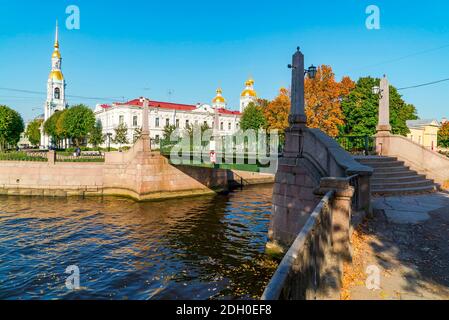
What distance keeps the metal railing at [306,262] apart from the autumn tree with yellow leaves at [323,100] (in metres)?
35.0

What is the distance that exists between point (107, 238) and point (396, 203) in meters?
12.9

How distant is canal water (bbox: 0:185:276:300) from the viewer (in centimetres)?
955

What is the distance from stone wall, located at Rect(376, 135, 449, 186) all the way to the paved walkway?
16.5 feet

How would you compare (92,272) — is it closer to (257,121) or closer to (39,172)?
(39,172)

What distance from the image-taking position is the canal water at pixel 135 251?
9.55m

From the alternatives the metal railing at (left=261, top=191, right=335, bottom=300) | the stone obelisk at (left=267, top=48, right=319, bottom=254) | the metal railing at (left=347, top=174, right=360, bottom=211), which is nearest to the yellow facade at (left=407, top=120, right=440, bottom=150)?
the stone obelisk at (left=267, top=48, right=319, bottom=254)

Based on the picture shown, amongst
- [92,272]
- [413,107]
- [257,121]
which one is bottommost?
[92,272]

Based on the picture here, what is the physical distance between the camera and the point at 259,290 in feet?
30.2

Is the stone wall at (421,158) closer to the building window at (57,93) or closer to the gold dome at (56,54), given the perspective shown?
the building window at (57,93)

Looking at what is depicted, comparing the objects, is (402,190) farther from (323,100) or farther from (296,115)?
(323,100)

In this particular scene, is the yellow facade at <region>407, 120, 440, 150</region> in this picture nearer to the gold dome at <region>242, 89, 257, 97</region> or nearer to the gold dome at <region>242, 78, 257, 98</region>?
the gold dome at <region>242, 89, 257, 97</region>

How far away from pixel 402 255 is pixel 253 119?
2142 inches

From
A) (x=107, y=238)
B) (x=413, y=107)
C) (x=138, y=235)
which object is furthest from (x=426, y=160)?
(x=413, y=107)

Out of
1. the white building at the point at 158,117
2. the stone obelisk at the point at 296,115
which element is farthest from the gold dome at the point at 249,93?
the stone obelisk at the point at 296,115
